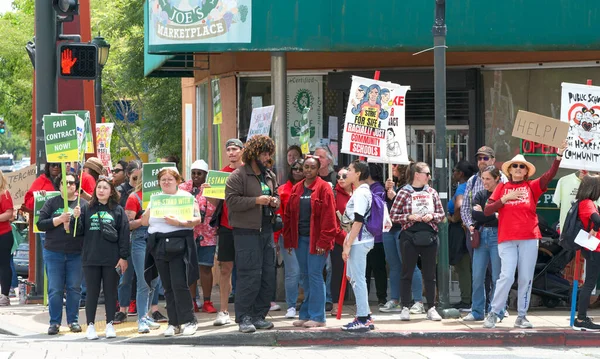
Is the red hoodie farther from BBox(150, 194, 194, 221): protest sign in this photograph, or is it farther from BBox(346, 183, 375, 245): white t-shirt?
BBox(150, 194, 194, 221): protest sign

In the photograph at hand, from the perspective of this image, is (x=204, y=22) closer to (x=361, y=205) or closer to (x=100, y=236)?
(x=100, y=236)

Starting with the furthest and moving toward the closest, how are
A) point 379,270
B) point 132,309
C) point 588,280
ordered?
point 379,270 → point 132,309 → point 588,280

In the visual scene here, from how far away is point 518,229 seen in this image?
39.1 feet

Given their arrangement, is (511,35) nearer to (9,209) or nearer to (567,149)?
(567,149)

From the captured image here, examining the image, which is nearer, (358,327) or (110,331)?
(358,327)

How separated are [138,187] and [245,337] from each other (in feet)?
8.35

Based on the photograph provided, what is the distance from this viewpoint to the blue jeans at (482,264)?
12.5m

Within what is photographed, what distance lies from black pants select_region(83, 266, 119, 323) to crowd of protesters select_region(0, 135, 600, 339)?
0.04 ft

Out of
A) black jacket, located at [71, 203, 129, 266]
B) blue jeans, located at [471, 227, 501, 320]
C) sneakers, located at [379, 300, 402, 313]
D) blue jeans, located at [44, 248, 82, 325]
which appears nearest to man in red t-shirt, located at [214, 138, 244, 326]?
black jacket, located at [71, 203, 129, 266]

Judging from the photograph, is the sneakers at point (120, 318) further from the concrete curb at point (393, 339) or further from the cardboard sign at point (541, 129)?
the cardboard sign at point (541, 129)

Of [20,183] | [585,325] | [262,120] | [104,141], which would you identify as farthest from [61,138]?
[104,141]

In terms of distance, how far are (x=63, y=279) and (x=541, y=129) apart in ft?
19.0

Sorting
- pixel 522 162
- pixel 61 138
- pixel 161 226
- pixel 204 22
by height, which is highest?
pixel 204 22

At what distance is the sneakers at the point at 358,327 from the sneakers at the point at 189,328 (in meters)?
1.64
